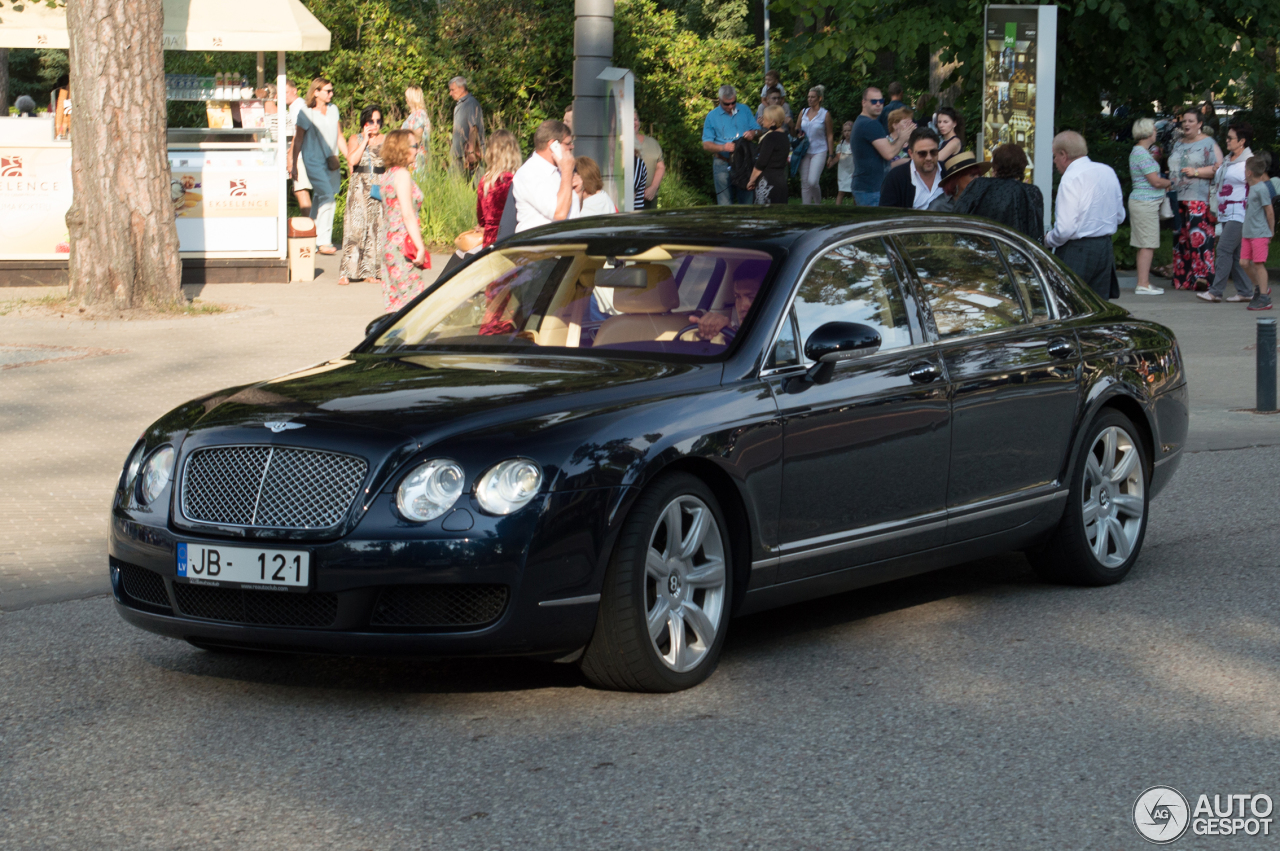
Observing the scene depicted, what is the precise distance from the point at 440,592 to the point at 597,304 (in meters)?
1.60

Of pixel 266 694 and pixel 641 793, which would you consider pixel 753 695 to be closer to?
pixel 641 793

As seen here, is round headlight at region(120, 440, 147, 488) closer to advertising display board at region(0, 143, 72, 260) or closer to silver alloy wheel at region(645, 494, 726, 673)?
silver alloy wheel at region(645, 494, 726, 673)

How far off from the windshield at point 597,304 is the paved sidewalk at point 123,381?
1.90 metres

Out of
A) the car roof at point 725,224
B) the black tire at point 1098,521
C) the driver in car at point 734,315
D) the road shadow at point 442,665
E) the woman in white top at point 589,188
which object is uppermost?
the woman in white top at point 589,188

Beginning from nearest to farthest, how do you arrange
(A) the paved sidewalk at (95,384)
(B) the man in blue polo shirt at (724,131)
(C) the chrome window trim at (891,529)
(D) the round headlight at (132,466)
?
(D) the round headlight at (132,466)
(C) the chrome window trim at (891,529)
(A) the paved sidewalk at (95,384)
(B) the man in blue polo shirt at (724,131)

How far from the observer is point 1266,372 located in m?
12.2

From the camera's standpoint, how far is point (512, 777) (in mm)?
4727

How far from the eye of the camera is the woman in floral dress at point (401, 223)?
12398mm

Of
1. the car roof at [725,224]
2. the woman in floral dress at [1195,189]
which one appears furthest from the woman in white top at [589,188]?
the woman in floral dress at [1195,189]

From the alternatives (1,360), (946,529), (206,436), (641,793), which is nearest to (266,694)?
(206,436)

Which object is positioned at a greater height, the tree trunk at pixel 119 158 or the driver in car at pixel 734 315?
the tree trunk at pixel 119 158

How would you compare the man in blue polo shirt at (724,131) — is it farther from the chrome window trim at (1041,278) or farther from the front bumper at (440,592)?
the front bumper at (440,592)

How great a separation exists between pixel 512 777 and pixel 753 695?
1.11 meters

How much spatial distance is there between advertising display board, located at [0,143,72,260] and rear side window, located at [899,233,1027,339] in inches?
512
